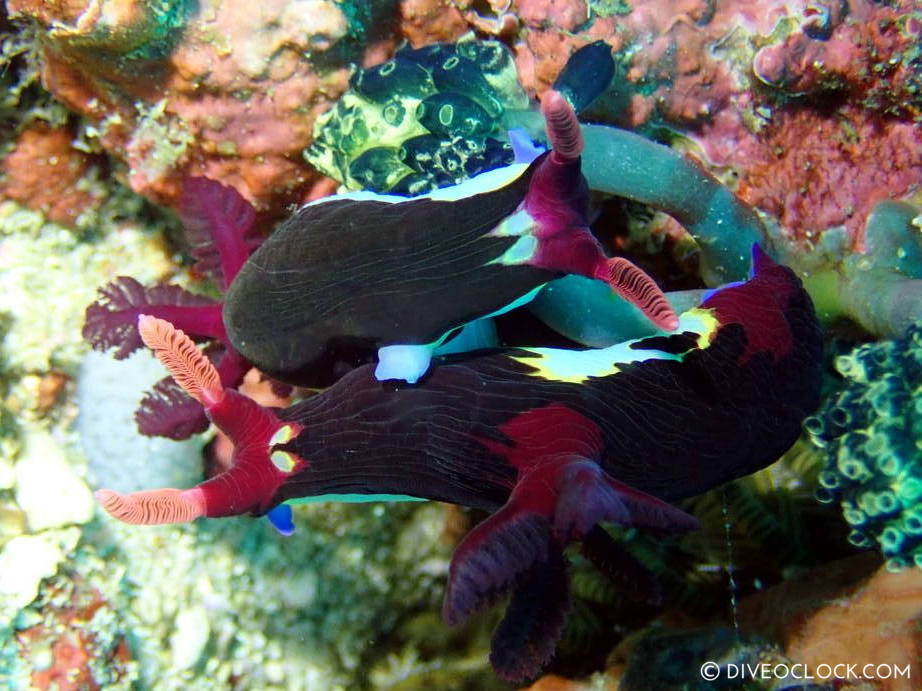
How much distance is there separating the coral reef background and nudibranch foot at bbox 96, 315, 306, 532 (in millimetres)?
933

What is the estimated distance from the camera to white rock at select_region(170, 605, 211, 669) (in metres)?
3.25

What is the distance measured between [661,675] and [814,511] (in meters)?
1.04

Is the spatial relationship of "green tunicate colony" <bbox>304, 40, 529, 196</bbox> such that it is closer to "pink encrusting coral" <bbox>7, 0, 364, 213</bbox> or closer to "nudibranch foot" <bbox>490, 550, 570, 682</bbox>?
"pink encrusting coral" <bbox>7, 0, 364, 213</bbox>

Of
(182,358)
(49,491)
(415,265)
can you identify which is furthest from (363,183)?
(49,491)

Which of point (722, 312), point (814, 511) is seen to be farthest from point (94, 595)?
point (814, 511)

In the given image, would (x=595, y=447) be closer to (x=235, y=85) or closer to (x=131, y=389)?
(x=235, y=85)

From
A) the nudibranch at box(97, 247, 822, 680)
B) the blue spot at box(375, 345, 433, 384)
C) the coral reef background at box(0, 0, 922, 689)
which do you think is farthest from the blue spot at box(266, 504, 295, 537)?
the coral reef background at box(0, 0, 922, 689)

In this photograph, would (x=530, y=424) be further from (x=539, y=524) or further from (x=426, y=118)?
(x=426, y=118)

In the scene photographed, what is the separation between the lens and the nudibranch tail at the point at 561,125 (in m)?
1.66

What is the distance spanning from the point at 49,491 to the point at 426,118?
6.97ft

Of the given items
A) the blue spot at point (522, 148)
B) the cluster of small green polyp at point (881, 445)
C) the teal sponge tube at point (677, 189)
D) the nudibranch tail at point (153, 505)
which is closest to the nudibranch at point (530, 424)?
the nudibranch tail at point (153, 505)

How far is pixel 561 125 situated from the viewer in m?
1.70

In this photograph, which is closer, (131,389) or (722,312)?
(722,312)

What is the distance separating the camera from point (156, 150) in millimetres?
2984
